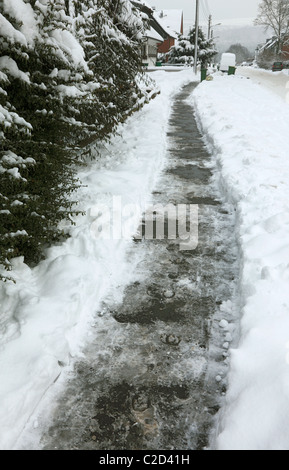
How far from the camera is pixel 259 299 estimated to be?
2.86 m

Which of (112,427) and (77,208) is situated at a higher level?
(77,208)

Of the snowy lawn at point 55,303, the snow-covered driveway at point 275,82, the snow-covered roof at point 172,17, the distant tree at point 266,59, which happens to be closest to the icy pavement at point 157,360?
the snowy lawn at point 55,303

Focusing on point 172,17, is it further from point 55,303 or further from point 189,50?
point 55,303

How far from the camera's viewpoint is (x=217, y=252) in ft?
13.2

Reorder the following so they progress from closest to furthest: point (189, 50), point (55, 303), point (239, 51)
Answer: point (55, 303), point (189, 50), point (239, 51)

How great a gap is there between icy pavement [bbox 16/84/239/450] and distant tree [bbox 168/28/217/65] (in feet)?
134

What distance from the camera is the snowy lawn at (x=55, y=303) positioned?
229 centimetres

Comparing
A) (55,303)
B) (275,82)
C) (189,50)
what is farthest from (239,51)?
(55,303)

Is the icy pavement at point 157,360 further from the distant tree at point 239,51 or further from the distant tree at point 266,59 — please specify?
the distant tree at point 239,51

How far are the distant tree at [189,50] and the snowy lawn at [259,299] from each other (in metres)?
36.9

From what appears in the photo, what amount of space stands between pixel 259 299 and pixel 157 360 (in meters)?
0.98

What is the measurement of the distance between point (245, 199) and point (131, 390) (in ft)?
10.5
